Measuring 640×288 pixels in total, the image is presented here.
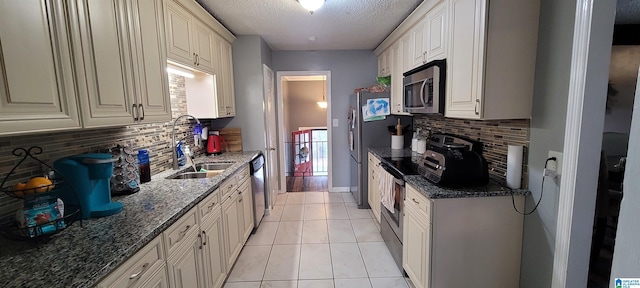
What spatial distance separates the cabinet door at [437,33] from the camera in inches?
80.5

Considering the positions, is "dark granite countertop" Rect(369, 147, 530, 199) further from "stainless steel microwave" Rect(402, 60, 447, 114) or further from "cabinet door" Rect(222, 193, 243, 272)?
"cabinet door" Rect(222, 193, 243, 272)

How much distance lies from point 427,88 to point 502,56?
0.66m

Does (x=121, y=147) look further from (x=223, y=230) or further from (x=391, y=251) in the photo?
(x=391, y=251)

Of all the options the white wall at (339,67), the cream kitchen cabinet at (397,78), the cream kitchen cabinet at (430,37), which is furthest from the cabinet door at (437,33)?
the white wall at (339,67)

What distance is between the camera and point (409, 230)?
77.8 inches

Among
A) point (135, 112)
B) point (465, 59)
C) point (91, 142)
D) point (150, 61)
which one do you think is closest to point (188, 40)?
point (150, 61)

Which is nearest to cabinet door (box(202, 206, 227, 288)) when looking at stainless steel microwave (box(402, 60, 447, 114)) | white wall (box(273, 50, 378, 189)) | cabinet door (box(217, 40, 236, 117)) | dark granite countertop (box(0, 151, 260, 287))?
dark granite countertop (box(0, 151, 260, 287))

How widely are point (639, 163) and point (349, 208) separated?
3.41 m

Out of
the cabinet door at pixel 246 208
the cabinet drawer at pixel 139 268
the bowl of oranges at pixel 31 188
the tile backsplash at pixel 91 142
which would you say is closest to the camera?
the cabinet drawer at pixel 139 268

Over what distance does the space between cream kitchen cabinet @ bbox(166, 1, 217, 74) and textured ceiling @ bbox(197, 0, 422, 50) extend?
0.23 metres

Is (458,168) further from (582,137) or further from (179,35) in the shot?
(179,35)

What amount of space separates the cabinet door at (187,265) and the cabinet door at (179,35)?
1.35 m

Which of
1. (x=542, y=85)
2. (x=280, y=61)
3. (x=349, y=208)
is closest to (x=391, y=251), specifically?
(x=349, y=208)

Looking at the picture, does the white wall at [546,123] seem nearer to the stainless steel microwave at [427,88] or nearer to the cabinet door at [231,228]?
the stainless steel microwave at [427,88]
